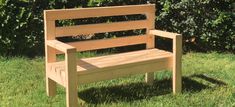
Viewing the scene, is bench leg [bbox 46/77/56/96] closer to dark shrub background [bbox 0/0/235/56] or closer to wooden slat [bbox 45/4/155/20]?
wooden slat [bbox 45/4/155/20]

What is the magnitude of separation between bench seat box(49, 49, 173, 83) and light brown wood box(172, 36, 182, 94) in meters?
0.08

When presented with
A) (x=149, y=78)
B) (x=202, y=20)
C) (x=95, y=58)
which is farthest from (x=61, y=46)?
(x=202, y=20)

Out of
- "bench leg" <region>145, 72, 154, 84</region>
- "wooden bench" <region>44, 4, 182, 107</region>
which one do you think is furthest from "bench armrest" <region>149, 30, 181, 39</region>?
"bench leg" <region>145, 72, 154, 84</region>

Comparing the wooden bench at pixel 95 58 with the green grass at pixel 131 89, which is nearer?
the wooden bench at pixel 95 58

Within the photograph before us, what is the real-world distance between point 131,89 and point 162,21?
2.09 m

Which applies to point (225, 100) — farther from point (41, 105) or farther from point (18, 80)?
point (18, 80)

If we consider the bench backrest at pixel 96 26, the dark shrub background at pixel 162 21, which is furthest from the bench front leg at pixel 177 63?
the dark shrub background at pixel 162 21

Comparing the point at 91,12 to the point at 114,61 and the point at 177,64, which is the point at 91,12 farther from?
the point at 177,64

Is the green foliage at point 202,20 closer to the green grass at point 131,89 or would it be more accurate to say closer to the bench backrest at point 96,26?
the green grass at point 131,89

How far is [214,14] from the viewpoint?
743cm

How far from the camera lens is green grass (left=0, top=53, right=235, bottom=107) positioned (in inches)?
211

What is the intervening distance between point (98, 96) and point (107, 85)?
47 centimetres

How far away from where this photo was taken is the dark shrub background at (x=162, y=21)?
7188 mm

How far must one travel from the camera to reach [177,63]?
219 inches
